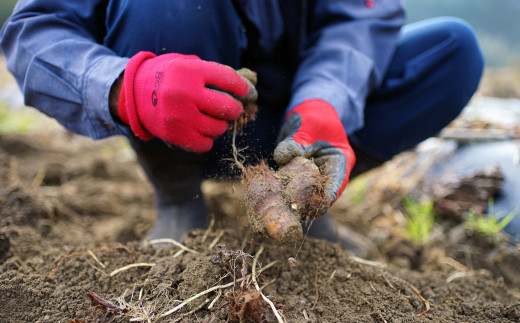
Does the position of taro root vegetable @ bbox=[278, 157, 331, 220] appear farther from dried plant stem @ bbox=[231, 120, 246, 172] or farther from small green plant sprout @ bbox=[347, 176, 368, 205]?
small green plant sprout @ bbox=[347, 176, 368, 205]

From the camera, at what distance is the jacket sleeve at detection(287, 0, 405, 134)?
135 centimetres

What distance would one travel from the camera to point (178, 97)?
38.9 inches

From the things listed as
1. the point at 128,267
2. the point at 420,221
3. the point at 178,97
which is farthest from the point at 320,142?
the point at 420,221

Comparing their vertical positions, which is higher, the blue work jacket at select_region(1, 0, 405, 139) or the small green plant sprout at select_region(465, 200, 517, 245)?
the blue work jacket at select_region(1, 0, 405, 139)

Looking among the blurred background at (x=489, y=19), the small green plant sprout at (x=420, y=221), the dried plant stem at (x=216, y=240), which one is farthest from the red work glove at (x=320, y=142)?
the blurred background at (x=489, y=19)

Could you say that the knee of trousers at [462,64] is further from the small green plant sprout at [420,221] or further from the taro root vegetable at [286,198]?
the taro root vegetable at [286,198]

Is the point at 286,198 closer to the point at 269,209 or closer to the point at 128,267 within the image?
the point at 269,209

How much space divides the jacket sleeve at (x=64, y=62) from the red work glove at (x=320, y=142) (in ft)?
1.77

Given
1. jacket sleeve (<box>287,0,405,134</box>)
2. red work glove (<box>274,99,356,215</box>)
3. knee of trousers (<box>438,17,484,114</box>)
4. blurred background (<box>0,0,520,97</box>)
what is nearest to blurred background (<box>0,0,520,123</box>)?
blurred background (<box>0,0,520,97</box>)

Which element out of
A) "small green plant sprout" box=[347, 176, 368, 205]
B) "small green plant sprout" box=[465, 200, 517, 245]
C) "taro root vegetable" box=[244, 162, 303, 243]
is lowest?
"small green plant sprout" box=[347, 176, 368, 205]

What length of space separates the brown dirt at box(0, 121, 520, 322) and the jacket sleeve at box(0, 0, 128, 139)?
1.48 ft

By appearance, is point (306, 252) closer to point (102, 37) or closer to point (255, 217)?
point (255, 217)

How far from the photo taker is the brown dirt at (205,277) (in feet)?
3.24

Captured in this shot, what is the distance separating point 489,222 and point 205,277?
1.34 m
